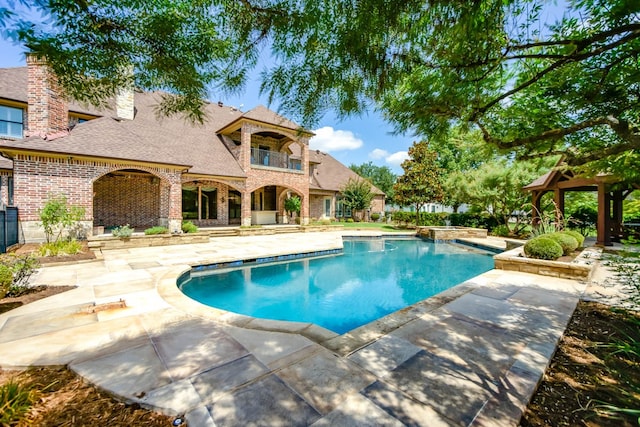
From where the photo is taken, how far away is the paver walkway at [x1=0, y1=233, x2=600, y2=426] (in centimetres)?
226

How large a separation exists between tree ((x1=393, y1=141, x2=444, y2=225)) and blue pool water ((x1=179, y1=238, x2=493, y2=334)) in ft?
30.8

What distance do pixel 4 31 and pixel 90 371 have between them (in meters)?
2.93

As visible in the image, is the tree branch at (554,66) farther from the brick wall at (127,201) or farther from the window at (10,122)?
the window at (10,122)

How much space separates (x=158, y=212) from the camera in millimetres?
16078

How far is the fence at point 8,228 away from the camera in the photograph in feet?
27.4

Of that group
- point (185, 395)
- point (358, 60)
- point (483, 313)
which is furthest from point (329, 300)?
point (358, 60)

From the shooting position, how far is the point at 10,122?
488 inches

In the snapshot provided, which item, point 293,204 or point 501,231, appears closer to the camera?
point 501,231

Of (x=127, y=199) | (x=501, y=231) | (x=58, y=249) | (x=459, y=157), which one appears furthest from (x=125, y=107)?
(x=459, y=157)

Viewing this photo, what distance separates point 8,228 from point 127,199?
644cm

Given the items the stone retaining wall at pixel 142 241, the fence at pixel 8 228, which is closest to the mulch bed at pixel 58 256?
the fence at pixel 8 228

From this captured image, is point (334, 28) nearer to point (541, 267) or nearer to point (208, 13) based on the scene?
point (208, 13)

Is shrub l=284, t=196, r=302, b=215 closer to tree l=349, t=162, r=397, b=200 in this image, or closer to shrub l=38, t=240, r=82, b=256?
shrub l=38, t=240, r=82, b=256

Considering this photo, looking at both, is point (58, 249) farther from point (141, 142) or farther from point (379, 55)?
point (379, 55)
